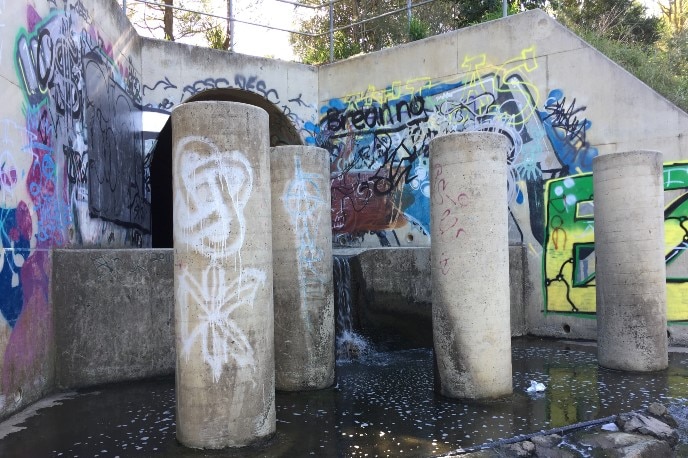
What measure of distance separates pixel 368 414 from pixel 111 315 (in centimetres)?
368

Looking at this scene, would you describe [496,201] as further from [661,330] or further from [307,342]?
[661,330]

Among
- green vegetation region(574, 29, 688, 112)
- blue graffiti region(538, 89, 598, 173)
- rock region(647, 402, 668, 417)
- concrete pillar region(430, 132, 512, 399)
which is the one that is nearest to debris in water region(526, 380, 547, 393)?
concrete pillar region(430, 132, 512, 399)

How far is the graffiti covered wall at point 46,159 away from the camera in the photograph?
6.18 m

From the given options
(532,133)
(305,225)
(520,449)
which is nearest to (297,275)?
(305,225)

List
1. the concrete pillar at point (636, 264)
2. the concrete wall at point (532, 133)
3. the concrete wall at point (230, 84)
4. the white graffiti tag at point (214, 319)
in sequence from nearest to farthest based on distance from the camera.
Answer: the white graffiti tag at point (214, 319) < the concrete pillar at point (636, 264) < the concrete wall at point (532, 133) < the concrete wall at point (230, 84)

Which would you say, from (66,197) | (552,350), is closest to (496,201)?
(552,350)

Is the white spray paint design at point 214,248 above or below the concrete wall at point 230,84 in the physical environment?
below

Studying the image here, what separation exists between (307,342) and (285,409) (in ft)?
3.67

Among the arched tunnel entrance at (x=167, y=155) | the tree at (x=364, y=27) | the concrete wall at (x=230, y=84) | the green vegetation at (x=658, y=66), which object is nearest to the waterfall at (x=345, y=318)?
the arched tunnel entrance at (x=167, y=155)

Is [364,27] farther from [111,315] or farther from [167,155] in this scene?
[111,315]

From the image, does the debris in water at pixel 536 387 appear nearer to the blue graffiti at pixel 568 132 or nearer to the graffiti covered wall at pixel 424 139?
the graffiti covered wall at pixel 424 139

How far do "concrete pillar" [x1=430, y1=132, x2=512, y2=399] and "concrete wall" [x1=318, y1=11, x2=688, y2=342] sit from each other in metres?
2.66

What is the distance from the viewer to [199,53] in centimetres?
1316

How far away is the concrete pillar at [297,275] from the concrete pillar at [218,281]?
2.05 m
